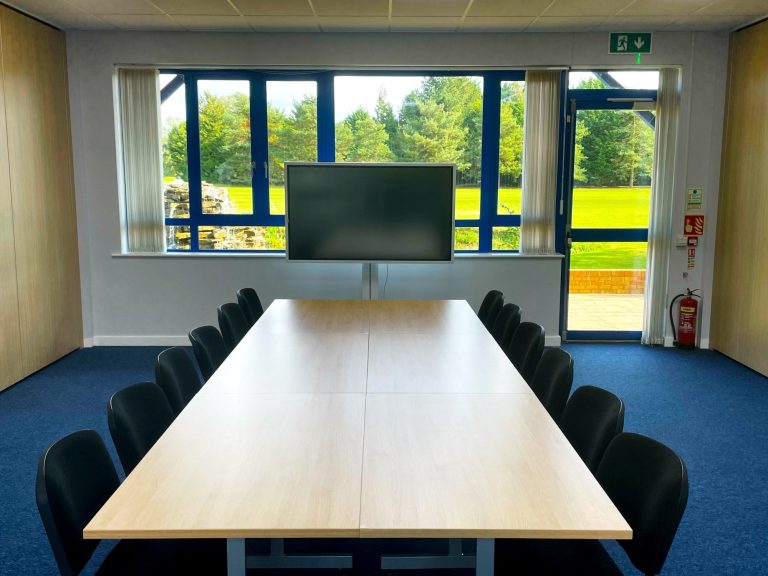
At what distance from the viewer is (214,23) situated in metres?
6.62

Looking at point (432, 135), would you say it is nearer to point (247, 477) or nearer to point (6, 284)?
point (6, 284)

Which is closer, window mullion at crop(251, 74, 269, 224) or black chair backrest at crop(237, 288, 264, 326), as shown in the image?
black chair backrest at crop(237, 288, 264, 326)

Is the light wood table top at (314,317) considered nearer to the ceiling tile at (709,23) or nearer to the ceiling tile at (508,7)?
the ceiling tile at (508,7)

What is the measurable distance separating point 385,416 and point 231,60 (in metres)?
5.30

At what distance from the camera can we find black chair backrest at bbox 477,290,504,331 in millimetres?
5523

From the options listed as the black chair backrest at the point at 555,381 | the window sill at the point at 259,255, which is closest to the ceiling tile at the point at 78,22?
the window sill at the point at 259,255

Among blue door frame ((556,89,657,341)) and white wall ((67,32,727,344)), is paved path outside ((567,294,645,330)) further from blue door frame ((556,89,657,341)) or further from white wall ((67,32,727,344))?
white wall ((67,32,727,344))

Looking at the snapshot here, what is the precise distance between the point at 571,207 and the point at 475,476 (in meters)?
5.68

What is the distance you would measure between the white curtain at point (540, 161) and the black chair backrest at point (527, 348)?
9.87 ft

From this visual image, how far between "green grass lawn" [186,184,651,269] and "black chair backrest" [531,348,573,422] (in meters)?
3.99

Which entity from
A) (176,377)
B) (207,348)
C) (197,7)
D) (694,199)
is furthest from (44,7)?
(694,199)

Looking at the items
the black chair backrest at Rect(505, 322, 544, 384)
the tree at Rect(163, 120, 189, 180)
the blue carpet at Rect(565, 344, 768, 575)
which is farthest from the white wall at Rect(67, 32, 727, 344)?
the black chair backrest at Rect(505, 322, 544, 384)

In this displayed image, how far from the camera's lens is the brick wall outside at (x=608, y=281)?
760 cm

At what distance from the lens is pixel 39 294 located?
6402 mm
